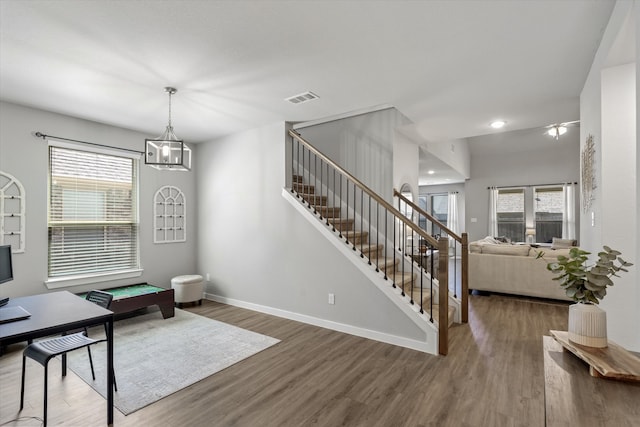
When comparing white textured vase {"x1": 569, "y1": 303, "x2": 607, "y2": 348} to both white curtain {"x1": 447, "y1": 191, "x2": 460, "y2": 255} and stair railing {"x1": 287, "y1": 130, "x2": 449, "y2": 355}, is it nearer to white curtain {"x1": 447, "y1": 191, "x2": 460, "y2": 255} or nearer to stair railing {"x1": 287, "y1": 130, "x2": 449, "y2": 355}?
stair railing {"x1": 287, "y1": 130, "x2": 449, "y2": 355}

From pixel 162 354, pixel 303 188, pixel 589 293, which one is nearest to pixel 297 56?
pixel 303 188

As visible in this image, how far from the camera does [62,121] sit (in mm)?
4180

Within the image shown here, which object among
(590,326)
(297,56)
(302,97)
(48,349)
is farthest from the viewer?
(302,97)

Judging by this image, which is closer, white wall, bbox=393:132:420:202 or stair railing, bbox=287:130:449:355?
stair railing, bbox=287:130:449:355

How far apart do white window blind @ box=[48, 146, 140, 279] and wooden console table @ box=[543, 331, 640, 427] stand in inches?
207

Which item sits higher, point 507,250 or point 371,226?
point 371,226

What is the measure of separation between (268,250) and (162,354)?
1.92 metres

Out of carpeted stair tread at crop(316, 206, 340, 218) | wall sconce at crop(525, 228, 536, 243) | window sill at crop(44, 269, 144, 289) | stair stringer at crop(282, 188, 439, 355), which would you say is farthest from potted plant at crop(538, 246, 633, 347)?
wall sconce at crop(525, 228, 536, 243)

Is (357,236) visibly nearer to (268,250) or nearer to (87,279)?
(268,250)

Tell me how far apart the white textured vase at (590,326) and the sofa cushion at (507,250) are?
14.8 ft

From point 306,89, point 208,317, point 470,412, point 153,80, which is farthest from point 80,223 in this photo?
point 470,412

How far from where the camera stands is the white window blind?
164 inches

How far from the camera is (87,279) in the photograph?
4.38 m

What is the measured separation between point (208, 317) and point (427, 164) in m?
5.91
